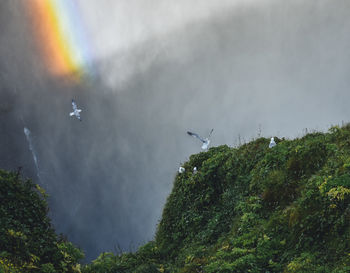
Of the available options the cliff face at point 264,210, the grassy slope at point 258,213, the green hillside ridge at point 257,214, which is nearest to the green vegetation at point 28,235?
the green hillside ridge at point 257,214

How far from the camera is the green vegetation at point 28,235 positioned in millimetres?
10599

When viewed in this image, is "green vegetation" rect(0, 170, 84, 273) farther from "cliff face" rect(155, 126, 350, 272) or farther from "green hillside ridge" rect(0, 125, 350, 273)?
"cliff face" rect(155, 126, 350, 272)

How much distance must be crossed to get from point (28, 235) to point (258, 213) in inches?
341

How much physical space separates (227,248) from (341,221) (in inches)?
179

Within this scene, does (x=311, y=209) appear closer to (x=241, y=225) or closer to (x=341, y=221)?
(x=341, y=221)

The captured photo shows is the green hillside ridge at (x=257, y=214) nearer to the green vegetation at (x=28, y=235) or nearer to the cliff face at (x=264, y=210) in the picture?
the cliff face at (x=264, y=210)

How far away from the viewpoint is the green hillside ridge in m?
11.2

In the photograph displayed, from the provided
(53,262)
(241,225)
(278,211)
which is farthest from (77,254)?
(278,211)

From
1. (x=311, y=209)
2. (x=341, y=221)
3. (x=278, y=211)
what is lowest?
(x=341, y=221)

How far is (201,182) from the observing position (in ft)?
70.4

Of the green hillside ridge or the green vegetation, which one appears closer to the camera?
the green vegetation

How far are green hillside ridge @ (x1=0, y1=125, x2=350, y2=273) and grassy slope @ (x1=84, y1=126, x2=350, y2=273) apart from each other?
33 mm

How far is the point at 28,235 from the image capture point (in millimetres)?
11703

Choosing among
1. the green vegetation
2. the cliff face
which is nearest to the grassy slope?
the cliff face
